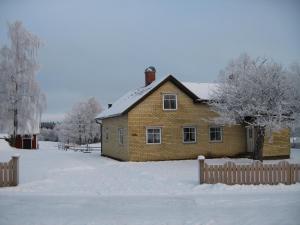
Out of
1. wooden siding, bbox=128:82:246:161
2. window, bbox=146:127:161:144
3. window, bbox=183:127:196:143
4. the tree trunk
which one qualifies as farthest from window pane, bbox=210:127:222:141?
the tree trunk

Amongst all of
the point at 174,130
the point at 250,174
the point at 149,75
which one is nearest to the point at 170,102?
the point at 174,130

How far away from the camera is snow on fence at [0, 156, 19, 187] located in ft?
41.5

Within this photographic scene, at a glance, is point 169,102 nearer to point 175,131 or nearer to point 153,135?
point 175,131

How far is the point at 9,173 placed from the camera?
12.7m

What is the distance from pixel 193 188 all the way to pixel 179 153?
474 inches

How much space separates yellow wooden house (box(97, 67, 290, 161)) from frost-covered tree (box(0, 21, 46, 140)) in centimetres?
1170

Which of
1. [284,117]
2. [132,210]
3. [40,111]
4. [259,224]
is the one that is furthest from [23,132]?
[259,224]

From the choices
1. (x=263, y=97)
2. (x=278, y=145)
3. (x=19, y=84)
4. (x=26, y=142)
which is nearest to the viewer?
(x=263, y=97)

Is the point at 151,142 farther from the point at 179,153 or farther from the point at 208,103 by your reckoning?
the point at 208,103

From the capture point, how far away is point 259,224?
24.5 feet

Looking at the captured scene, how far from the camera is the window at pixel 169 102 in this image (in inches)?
950

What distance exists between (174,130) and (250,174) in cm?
1184

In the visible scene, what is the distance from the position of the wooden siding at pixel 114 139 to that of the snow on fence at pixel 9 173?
36.5 feet

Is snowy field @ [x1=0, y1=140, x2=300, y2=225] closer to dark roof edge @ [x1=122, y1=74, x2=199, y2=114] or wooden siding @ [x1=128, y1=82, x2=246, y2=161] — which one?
wooden siding @ [x1=128, y1=82, x2=246, y2=161]
